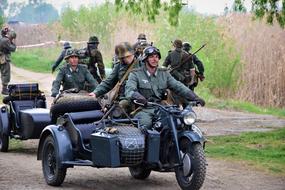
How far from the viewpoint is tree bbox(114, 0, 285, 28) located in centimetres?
1469

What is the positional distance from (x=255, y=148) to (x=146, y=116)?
4.81 meters

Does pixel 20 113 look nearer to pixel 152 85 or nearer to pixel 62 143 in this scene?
pixel 62 143

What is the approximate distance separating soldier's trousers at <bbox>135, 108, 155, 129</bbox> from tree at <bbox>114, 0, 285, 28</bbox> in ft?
17.8

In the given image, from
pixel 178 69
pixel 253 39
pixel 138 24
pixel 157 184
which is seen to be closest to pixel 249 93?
pixel 253 39

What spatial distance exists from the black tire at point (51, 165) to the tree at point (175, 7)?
532 centimetres

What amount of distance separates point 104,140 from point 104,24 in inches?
1216

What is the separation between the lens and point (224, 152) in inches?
510

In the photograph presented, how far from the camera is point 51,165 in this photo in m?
9.84

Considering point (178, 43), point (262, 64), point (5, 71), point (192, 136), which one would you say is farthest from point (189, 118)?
point (5, 71)

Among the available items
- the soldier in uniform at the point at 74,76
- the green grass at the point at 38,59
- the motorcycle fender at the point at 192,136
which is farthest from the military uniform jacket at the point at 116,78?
the green grass at the point at 38,59

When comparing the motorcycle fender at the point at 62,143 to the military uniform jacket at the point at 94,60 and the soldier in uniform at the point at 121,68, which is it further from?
the military uniform jacket at the point at 94,60

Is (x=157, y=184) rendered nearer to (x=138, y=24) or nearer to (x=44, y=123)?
(x=44, y=123)

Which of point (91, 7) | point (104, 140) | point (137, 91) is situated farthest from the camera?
point (91, 7)

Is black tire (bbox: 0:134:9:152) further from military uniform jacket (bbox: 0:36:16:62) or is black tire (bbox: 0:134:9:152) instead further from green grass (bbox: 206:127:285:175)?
military uniform jacket (bbox: 0:36:16:62)
